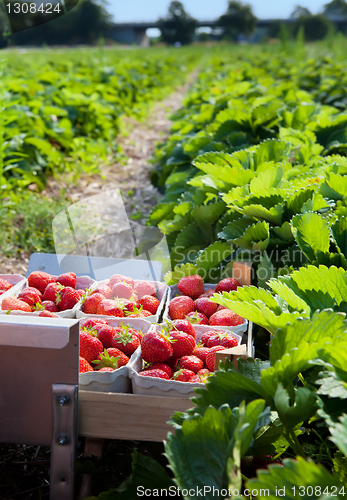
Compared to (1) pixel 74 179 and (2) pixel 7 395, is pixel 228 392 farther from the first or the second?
(1) pixel 74 179

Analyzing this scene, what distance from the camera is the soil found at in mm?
1666

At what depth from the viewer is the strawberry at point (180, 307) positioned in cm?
195

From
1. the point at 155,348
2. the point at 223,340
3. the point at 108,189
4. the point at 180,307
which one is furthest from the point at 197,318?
the point at 108,189

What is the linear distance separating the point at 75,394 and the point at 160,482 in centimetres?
36

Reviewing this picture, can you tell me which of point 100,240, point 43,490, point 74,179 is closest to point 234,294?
point 43,490

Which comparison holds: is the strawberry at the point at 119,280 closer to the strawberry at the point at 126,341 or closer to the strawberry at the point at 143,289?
the strawberry at the point at 143,289

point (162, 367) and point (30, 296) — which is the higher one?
point (30, 296)

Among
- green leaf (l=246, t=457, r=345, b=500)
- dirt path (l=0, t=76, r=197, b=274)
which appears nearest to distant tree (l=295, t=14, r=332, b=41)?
dirt path (l=0, t=76, r=197, b=274)

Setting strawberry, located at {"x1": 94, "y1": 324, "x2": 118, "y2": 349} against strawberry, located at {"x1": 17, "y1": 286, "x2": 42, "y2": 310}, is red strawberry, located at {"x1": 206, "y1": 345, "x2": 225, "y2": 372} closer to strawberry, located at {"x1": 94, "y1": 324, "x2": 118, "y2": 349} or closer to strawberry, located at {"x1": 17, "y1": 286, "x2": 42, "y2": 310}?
strawberry, located at {"x1": 94, "y1": 324, "x2": 118, "y2": 349}

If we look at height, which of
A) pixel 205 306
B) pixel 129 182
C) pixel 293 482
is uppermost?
pixel 293 482

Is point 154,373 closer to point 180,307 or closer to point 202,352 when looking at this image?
point 202,352

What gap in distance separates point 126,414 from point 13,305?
68 centimetres

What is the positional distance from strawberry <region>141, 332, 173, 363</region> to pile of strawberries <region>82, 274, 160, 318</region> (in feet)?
0.96

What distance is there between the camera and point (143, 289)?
7.02ft
